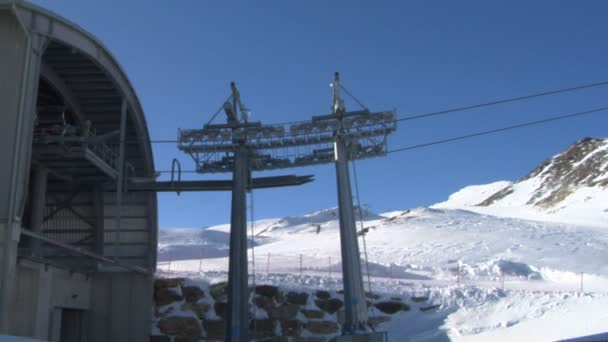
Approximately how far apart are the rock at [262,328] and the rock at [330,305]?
2.16m

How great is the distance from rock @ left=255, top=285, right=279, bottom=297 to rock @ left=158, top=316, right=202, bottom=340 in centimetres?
298

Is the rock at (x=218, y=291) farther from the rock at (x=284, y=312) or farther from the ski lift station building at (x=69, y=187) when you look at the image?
the ski lift station building at (x=69, y=187)

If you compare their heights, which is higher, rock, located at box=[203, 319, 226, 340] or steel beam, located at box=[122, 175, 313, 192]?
steel beam, located at box=[122, 175, 313, 192]

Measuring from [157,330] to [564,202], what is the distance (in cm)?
8255

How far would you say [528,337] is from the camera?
23.2 m

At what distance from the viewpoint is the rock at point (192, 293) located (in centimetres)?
2874

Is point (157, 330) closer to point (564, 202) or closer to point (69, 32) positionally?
point (69, 32)

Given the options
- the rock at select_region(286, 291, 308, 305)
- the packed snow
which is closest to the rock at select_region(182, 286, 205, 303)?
the packed snow

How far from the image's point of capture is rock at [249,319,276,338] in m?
27.5

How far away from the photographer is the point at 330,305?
28891 mm

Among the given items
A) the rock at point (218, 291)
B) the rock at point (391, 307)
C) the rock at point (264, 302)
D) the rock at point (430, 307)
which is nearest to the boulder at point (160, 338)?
the rock at point (218, 291)

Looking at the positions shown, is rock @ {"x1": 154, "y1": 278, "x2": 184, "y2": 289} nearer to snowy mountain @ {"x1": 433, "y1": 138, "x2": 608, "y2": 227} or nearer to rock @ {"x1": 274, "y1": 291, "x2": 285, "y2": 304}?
rock @ {"x1": 274, "y1": 291, "x2": 285, "y2": 304}

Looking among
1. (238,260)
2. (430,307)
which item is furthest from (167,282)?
(430,307)

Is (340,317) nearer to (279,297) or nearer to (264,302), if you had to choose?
(279,297)
